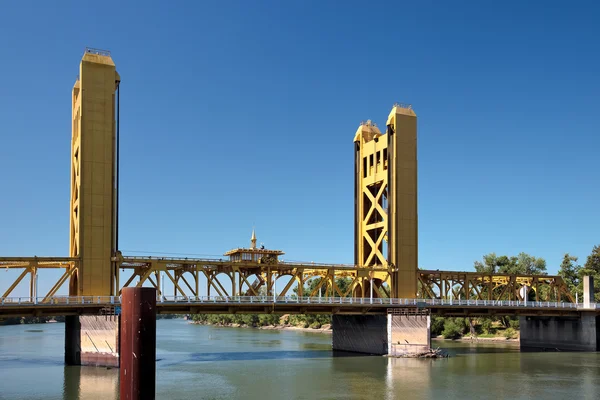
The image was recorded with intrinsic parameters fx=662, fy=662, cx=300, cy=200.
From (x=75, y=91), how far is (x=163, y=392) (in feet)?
116

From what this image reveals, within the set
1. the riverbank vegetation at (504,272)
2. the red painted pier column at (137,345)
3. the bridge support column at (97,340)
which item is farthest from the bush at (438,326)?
the red painted pier column at (137,345)

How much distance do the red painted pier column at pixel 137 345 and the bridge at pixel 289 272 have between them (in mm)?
29186

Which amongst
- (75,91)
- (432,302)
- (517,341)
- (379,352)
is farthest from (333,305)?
(517,341)

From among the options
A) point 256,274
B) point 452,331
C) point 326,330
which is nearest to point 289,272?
point 256,274

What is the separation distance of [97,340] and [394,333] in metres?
27.7

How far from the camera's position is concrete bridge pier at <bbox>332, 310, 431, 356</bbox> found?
2464 inches

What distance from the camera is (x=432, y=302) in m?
67.1

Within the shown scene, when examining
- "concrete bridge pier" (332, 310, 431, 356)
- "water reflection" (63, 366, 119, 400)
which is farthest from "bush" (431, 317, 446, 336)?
"water reflection" (63, 366, 119, 400)

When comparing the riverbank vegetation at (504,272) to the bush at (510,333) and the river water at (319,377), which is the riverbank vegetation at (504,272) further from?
the river water at (319,377)

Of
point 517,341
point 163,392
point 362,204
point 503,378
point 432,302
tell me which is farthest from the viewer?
point 517,341

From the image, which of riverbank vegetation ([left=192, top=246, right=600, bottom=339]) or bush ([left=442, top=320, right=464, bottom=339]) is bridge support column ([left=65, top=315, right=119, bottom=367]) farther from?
bush ([left=442, top=320, right=464, bottom=339])

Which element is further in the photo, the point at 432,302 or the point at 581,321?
the point at 581,321

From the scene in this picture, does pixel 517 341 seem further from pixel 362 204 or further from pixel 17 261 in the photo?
pixel 17 261

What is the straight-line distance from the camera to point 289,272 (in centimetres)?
6706
